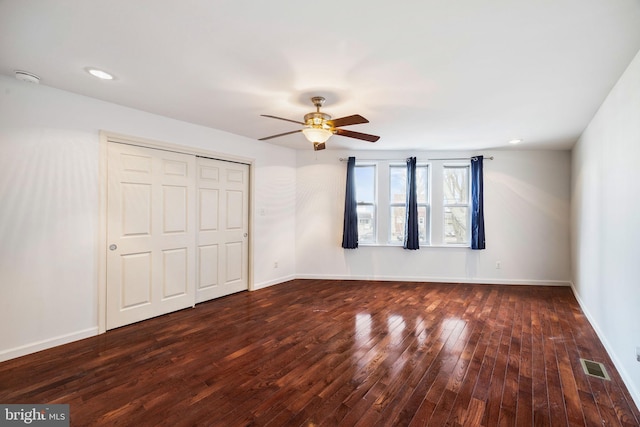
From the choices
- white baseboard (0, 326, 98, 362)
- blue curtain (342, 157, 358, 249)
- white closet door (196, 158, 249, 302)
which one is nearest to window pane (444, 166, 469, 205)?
blue curtain (342, 157, 358, 249)

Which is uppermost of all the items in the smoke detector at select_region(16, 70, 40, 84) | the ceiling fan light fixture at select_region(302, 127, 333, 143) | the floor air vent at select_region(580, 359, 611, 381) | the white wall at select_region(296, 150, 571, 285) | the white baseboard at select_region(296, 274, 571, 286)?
the smoke detector at select_region(16, 70, 40, 84)

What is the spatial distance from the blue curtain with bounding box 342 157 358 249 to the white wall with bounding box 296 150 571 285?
0.60 ft

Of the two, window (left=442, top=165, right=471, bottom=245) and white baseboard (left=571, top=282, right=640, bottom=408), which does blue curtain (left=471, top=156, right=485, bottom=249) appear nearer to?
window (left=442, top=165, right=471, bottom=245)

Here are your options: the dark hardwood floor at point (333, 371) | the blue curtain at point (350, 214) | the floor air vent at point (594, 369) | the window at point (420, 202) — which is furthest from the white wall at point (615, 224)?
the blue curtain at point (350, 214)

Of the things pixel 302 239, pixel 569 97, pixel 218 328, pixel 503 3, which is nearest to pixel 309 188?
pixel 302 239

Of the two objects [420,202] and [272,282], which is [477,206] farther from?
[272,282]

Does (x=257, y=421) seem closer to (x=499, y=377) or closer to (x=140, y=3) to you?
(x=499, y=377)

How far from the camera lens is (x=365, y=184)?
5.64 meters

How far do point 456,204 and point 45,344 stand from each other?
6.06 meters

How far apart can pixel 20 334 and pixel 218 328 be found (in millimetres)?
1699

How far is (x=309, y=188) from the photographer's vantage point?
18.2 ft

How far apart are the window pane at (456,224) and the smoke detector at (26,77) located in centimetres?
584

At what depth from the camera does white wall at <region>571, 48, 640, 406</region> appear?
2.13 m

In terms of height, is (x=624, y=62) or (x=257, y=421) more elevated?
(x=624, y=62)
